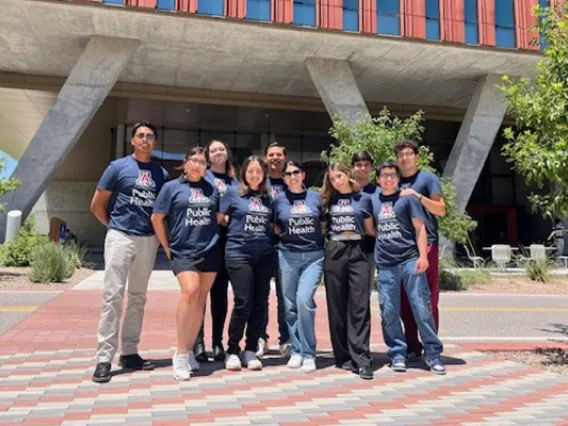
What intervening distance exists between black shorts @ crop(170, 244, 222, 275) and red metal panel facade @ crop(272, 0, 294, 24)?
14.8m

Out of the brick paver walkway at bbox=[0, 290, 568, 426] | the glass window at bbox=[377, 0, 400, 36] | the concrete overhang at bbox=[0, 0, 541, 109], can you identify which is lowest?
the brick paver walkway at bbox=[0, 290, 568, 426]

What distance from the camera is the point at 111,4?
631 inches

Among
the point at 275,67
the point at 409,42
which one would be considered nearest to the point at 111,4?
the point at 275,67

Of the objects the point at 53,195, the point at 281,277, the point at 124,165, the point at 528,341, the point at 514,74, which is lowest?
the point at 528,341

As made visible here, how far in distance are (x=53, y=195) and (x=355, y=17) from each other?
27.4 meters

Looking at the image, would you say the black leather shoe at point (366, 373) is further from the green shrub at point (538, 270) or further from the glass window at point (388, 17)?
the glass window at point (388, 17)

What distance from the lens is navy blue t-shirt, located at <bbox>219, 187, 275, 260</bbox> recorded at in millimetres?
4633

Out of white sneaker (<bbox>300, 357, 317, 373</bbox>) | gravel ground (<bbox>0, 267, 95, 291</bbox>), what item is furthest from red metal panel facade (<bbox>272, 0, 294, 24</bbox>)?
white sneaker (<bbox>300, 357, 317, 373</bbox>)

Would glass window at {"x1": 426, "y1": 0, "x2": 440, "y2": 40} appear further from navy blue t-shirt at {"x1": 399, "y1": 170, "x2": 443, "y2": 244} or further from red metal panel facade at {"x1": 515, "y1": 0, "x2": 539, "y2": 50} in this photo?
navy blue t-shirt at {"x1": 399, "y1": 170, "x2": 443, "y2": 244}

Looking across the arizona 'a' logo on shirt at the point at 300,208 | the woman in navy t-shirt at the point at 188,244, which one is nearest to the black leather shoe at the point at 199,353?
the woman in navy t-shirt at the point at 188,244

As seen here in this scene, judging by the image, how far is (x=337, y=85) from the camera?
20.1 metres

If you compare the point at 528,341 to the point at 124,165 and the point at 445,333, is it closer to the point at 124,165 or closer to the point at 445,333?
the point at 445,333

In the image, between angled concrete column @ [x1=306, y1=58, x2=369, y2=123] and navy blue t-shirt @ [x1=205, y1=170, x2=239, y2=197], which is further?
angled concrete column @ [x1=306, y1=58, x2=369, y2=123]

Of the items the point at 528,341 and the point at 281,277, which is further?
the point at 528,341
